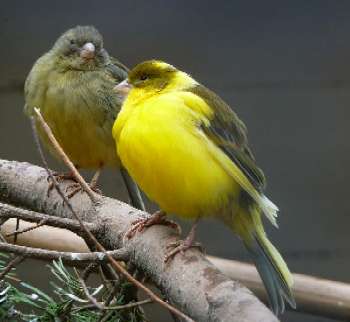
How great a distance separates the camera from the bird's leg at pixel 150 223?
1.60m

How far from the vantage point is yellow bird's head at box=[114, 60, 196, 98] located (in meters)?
1.78

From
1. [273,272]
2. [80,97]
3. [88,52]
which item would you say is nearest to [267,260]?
[273,272]

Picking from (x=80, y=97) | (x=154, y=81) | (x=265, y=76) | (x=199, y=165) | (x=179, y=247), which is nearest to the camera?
(x=179, y=247)

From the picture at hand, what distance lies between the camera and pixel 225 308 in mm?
1204

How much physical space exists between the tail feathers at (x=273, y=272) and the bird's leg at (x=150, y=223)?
17 centimetres

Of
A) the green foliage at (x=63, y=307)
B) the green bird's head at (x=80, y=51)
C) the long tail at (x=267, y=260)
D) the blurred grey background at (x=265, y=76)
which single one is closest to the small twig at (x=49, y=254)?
the green foliage at (x=63, y=307)

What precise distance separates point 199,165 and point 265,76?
1.83 m

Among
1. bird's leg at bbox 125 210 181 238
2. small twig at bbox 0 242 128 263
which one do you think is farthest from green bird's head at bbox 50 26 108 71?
small twig at bbox 0 242 128 263

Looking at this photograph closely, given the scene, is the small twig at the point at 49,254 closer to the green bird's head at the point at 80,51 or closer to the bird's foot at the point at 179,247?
the bird's foot at the point at 179,247

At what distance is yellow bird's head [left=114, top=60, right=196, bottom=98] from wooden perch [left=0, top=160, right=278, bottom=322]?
0.83 ft

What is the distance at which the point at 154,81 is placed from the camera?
180cm

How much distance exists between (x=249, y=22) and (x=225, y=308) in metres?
2.14

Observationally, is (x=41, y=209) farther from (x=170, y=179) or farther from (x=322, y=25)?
(x=322, y=25)

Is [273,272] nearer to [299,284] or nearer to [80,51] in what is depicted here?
[299,284]
